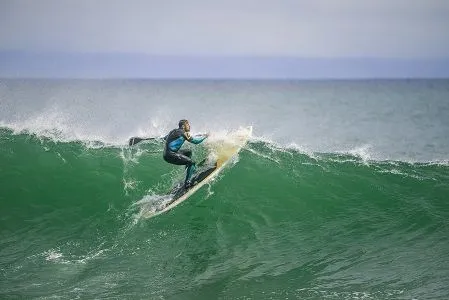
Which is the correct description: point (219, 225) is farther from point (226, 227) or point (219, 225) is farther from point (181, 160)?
point (181, 160)

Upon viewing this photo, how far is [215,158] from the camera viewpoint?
37.4 ft

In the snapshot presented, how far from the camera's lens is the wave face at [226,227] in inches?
298

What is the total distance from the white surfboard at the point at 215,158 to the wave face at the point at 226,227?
0.22 meters

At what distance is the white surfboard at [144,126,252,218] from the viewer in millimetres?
10203

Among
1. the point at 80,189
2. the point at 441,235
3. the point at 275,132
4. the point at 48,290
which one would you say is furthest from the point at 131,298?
the point at 275,132

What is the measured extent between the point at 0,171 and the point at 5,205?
6.10ft

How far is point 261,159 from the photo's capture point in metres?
12.8

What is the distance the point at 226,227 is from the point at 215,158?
6.92 ft

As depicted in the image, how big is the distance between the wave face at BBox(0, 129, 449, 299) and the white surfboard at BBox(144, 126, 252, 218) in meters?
0.22

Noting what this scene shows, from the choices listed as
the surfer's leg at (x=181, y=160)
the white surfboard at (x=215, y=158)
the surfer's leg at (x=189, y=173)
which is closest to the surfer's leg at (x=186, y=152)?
the surfer's leg at (x=181, y=160)

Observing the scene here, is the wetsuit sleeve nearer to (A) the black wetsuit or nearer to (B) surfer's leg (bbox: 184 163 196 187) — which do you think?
(A) the black wetsuit

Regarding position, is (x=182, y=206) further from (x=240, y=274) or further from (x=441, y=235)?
(x=441, y=235)

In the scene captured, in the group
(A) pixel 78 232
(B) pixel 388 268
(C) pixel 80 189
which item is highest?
(C) pixel 80 189

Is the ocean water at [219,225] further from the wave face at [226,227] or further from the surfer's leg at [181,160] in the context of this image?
the surfer's leg at [181,160]
